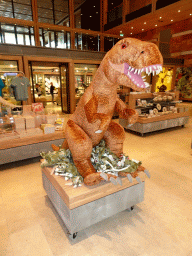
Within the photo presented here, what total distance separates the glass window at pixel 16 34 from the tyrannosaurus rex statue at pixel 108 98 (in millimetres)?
7436

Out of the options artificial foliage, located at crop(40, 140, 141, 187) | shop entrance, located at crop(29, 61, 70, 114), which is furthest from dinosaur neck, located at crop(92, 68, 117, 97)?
shop entrance, located at crop(29, 61, 70, 114)

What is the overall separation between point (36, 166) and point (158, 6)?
884 centimetres

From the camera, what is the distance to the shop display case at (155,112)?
194 inches

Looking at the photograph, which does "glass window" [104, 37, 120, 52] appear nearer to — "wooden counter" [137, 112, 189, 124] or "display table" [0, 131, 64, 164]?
"wooden counter" [137, 112, 189, 124]

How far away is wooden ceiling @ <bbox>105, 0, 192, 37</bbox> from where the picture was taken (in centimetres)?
749

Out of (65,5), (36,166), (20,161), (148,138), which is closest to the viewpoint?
(36,166)

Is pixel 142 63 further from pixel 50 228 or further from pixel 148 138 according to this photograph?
pixel 148 138

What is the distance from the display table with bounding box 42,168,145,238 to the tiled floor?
153mm

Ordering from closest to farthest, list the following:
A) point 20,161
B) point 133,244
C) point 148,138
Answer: point 133,244 < point 20,161 < point 148,138

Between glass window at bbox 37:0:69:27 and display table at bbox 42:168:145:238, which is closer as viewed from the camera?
display table at bbox 42:168:145:238

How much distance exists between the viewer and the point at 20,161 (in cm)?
337

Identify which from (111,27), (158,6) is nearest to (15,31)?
(111,27)

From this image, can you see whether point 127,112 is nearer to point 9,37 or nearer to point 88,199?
point 88,199

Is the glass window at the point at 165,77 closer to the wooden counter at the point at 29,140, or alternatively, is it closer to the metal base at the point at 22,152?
the wooden counter at the point at 29,140
